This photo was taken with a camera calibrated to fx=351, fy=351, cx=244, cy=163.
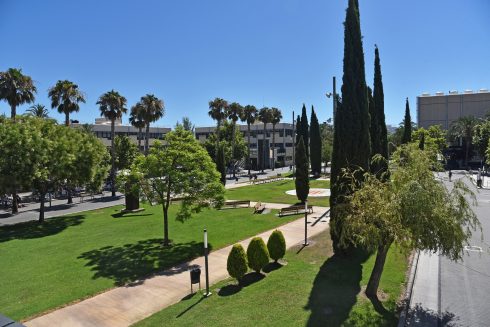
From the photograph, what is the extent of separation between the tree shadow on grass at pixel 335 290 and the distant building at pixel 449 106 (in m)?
99.5

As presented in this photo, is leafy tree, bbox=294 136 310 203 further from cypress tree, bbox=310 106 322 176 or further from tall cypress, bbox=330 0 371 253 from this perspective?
cypress tree, bbox=310 106 322 176

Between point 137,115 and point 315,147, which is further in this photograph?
point 315,147

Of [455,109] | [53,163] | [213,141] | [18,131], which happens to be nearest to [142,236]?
[53,163]

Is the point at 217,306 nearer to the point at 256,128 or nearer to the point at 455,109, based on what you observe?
the point at 256,128

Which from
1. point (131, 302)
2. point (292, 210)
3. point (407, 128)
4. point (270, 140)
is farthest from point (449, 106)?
point (131, 302)

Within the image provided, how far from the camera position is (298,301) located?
36.0 ft

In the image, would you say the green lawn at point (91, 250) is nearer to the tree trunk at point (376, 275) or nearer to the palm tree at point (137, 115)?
the tree trunk at point (376, 275)

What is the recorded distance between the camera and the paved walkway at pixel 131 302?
10516 mm

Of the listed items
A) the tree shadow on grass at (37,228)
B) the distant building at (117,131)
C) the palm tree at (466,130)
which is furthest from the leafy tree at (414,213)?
the palm tree at (466,130)

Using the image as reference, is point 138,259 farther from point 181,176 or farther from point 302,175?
point 302,175

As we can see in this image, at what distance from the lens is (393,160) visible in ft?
37.8

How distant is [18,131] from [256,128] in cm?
7863

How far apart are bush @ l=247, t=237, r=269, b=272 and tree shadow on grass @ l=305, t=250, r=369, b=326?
2077 millimetres

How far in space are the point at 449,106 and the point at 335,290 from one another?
106 m
